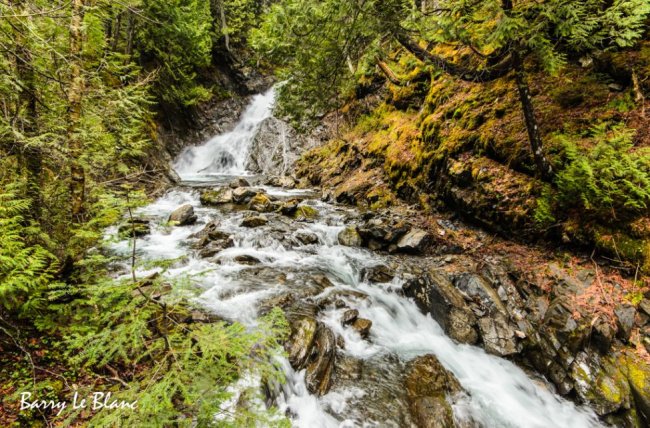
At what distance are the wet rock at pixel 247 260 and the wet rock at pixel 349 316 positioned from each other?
2.83 metres

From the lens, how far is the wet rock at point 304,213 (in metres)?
10.3

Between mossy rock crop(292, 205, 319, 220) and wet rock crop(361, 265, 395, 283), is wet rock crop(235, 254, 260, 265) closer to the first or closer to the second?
wet rock crop(361, 265, 395, 283)

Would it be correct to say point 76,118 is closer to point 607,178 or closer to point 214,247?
point 214,247

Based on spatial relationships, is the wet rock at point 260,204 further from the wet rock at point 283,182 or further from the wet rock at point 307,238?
the wet rock at point 283,182

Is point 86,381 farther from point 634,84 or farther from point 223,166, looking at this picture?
point 223,166

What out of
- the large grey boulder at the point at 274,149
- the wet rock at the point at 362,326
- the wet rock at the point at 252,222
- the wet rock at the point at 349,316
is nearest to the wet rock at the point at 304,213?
the wet rock at the point at 252,222

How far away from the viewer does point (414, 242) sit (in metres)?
7.45

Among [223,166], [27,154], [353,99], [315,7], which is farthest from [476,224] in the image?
[223,166]

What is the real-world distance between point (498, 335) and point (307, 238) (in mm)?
5258

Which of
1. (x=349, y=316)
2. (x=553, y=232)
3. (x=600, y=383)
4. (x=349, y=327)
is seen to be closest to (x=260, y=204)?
(x=349, y=316)

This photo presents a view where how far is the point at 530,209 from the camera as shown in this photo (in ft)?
19.4

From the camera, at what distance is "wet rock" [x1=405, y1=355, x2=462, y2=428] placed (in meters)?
3.68

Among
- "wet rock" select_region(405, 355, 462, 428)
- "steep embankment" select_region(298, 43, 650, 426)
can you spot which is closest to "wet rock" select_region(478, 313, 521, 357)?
"steep embankment" select_region(298, 43, 650, 426)

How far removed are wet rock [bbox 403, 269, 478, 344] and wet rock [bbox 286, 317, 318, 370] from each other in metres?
2.31
